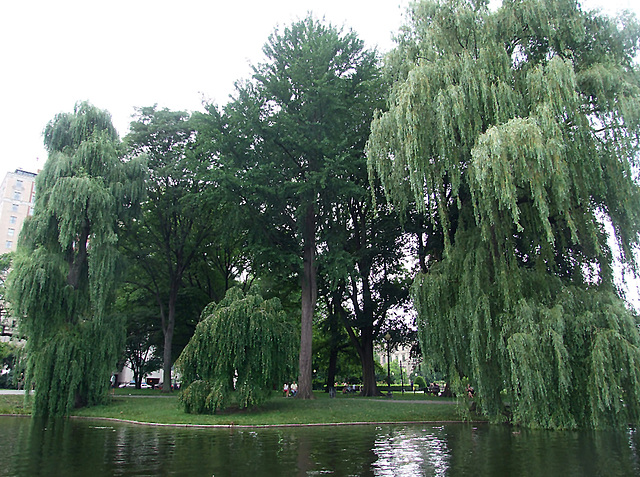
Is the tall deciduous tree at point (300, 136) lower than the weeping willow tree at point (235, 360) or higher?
higher

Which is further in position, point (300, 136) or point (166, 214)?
point (166, 214)

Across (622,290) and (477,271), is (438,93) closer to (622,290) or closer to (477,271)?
(477,271)

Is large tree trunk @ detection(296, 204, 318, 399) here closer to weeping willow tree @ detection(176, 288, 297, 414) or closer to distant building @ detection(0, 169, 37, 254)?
weeping willow tree @ detection(176, 288, 297, 414)

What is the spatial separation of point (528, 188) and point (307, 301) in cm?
1282

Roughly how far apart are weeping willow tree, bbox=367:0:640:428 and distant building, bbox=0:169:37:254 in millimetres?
84171

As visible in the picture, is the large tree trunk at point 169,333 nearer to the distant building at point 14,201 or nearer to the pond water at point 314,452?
the pond water at point 314,452

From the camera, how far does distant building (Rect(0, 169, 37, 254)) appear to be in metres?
81.5

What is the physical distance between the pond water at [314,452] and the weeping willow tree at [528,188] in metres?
1.75

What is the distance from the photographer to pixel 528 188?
1560cm

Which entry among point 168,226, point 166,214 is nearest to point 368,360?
point 168,226

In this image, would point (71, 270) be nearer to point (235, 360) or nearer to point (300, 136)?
point (235, 360)

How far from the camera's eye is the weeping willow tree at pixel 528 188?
14102 mm

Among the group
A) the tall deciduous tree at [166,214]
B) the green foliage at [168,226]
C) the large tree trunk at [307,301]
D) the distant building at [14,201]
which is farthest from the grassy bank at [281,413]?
the distant building at [14,201]

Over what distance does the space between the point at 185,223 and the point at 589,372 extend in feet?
86.0
